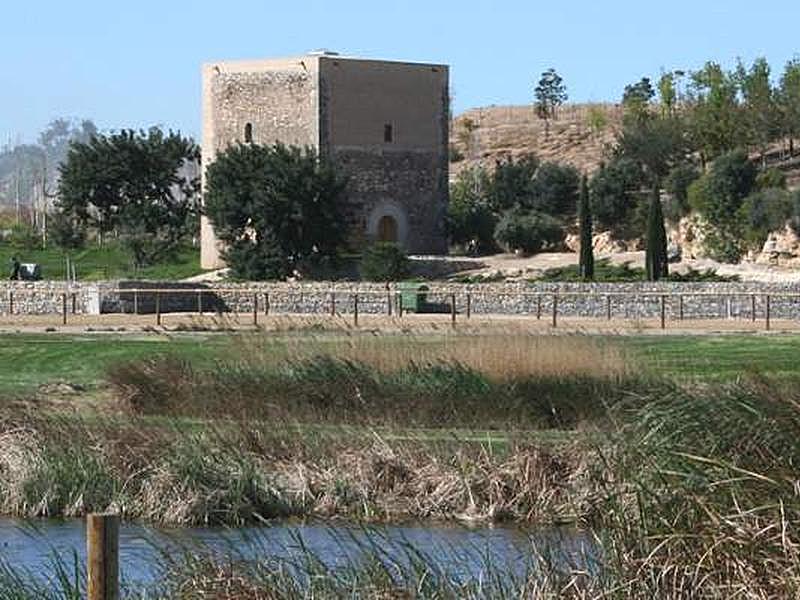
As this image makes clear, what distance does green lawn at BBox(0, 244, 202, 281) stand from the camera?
6531cm

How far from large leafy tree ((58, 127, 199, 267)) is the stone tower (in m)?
3.23

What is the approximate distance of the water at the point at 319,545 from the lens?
1173 centimetres

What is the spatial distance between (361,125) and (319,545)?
54680 millimetres

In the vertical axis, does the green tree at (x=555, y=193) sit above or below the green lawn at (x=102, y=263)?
above

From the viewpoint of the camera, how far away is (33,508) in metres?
18.3

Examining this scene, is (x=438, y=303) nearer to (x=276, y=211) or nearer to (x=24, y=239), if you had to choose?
(x=276, y=211)

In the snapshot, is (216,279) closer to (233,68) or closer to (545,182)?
(233,68)

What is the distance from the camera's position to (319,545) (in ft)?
51.1

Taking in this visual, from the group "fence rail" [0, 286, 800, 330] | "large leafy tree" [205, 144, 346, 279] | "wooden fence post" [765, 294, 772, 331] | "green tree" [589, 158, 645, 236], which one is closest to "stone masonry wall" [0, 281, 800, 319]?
"fence rail" [0, 286, 800, 330]

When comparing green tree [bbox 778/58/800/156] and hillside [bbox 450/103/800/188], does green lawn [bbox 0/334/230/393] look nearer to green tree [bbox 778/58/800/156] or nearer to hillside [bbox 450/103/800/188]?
green tree [bbox 778/58/800/156]

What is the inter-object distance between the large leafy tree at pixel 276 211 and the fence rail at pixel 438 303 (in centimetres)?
768

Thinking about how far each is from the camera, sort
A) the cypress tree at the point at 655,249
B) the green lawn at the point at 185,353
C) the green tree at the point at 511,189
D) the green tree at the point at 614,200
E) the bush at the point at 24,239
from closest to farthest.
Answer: the green lawn at the point at 185,353 < the cypress tree at the point at 655,249 < the green tree at the point at 614,200 < the bush at the point at 24,239 < the green tree at the point at 511,189

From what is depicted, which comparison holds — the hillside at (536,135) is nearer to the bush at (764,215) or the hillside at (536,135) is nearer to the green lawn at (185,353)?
the bush at (764,215)

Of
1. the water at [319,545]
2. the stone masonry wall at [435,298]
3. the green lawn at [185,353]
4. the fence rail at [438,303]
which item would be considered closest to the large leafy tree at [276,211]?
the stone masonry wall at [435,298]
